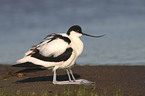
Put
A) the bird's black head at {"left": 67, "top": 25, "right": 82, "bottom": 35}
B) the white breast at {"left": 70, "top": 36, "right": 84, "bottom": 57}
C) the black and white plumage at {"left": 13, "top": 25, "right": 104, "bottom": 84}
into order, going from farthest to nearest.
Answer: the bird's black head at {"left": 67, "top": 25, "right": 82, "bottom": 35} → the white breast at {"left": 70, "top": 36, "right": 84, "bottom": 57} → the black and white plumage at {"left": 13, "top": 25, "right": 104, "bottom": 84}

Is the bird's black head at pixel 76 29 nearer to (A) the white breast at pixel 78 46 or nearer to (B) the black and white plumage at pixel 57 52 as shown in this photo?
(B) the black and white plumage at pixel 57 52

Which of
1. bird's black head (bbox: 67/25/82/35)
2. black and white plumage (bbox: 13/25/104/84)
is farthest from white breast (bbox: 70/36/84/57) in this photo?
bird's black head (bbox: 67/25/82/35)

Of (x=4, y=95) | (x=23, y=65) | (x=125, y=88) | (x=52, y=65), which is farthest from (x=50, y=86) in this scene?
(x=125, y=88)

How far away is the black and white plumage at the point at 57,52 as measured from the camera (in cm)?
664

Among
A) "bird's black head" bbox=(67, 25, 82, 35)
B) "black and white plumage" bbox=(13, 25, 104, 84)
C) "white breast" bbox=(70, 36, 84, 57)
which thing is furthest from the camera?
"bird's black head" bbox=(67, 25, 82, 35)

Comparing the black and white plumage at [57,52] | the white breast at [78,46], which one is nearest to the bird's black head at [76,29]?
the black and white plumage at [57,52]

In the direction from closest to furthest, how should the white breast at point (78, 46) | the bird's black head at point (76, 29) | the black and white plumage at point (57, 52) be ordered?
the black and white plumage at point (57, 52)
the white breast at point (78, 46)
the bird's black head at point (76, 29)

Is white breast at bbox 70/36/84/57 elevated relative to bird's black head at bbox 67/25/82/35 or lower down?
lower down

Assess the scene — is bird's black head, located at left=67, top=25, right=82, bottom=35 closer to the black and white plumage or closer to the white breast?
the black and white plumage

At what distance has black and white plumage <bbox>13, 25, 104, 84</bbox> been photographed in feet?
21.8

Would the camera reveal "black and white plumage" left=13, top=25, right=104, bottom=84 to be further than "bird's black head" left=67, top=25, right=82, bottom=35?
No

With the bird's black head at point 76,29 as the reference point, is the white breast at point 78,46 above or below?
below

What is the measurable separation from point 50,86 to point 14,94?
1.27 m

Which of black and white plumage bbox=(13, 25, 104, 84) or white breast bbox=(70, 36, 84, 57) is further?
white breast bbox=(70, 36, 84, 57)
